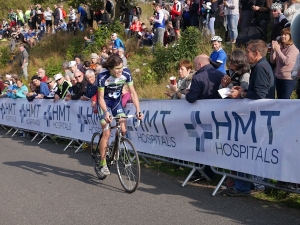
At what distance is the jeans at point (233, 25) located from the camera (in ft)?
49.3

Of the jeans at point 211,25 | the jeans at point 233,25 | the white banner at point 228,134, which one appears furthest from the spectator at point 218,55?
the jeans at point 211,25

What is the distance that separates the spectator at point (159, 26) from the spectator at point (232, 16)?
155 inches

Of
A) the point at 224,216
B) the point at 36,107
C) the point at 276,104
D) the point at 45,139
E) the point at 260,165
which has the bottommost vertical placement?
the point at 45,139

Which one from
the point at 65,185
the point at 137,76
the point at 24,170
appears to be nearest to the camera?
the point at 65,185

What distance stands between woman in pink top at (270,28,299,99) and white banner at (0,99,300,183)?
2212 millimetres

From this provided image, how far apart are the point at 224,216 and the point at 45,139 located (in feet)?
32.1

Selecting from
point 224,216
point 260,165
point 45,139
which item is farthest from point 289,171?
point 45,139

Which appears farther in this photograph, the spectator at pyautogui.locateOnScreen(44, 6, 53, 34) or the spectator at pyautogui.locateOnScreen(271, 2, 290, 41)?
the spectator at pyautogui.locateOnScreen(44, 6, 53, 34)

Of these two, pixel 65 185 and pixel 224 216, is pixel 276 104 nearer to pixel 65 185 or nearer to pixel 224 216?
pixel 224 216

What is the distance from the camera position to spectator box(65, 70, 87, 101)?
42.8 ft

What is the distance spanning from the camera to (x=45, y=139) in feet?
51.2

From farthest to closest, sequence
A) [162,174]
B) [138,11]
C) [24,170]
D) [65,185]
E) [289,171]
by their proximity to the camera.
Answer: [138,11] → [24,170] → [162,174] → [65,185] → [289,171]

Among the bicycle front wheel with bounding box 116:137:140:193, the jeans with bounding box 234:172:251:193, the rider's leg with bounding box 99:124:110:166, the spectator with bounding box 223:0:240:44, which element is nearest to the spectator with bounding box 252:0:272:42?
the spectator with bounding box 223:0:240:44

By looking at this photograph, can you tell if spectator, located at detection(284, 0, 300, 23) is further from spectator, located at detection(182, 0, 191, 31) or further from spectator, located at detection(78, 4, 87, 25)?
spectator, located at detection(78, 4, 87, 25)
